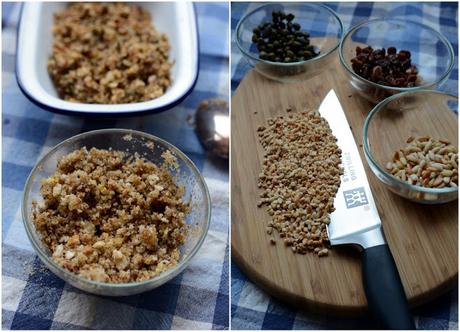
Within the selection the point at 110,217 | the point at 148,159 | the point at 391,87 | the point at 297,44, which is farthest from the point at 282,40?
the point at 110,217

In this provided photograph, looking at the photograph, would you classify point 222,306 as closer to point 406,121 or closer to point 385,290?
point 385,290

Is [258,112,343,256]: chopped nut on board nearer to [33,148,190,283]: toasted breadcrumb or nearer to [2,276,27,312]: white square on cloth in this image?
[33,148,190,283]: toasted breadcrumb

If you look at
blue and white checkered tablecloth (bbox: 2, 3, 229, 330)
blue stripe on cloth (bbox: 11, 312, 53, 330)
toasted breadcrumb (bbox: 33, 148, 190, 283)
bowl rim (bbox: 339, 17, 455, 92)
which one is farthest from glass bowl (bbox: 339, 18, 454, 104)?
blue stripe on cloth (bbox: 11, 312, 53, 330)

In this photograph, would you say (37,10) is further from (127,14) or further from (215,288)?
(215,288)

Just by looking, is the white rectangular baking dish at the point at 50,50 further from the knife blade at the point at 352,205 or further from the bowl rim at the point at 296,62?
the knife blade at the point at 352,205

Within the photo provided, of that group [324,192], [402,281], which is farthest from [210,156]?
[402,281]

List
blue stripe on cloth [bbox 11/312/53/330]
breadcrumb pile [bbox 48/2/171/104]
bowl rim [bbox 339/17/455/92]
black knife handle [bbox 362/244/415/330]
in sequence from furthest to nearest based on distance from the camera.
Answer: breadcrumb pile [bbox 48/2/171/104] < bowl rim [bbox 339/17/455/92] < blue stripe on cloth [bbox 11/312/53/330] < black knife handle [bbox 362/244/415/330]
